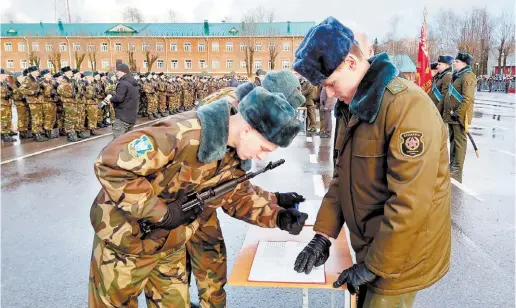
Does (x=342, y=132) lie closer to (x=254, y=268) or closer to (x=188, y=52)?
(x=254, y=268)

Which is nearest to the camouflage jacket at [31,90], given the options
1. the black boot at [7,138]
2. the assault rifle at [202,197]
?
the black boot at [7,138]

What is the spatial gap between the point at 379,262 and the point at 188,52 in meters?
61.9

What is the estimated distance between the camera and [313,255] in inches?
87.5

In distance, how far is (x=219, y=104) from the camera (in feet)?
7.29

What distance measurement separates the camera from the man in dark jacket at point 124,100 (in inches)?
380

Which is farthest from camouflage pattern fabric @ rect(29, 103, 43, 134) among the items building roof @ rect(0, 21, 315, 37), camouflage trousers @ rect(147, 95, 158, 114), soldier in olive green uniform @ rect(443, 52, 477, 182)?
building roof @ rect(0, 21, 315, 37)

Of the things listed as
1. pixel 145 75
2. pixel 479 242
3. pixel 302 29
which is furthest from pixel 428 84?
pixel 302 29

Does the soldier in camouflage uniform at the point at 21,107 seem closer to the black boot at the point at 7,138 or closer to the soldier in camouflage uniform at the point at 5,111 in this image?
the soldier in camouflage uniform at the point at 5,111

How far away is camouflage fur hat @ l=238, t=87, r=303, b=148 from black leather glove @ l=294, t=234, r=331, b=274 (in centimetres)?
60

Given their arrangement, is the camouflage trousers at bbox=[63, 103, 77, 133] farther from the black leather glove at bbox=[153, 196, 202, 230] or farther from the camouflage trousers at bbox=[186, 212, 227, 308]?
the black leather glove at bbox=[153, 196, 202, 230]

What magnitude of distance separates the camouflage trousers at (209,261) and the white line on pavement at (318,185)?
3428mm

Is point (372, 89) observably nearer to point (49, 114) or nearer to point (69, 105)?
point (69, 105)

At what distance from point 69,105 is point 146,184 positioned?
10.7 metres

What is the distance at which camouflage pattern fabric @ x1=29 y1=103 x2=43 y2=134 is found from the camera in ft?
37.4
